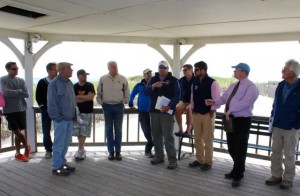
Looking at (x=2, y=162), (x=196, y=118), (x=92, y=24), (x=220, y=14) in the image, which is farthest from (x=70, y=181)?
(x=220, y=14)

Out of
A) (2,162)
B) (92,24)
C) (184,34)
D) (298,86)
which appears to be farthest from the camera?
(184,34)

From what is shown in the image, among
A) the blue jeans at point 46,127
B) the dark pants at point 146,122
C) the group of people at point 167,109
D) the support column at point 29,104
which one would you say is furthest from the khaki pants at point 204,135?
the support column at point 29,104

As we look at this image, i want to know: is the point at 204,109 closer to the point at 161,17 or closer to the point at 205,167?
the point at 205,167

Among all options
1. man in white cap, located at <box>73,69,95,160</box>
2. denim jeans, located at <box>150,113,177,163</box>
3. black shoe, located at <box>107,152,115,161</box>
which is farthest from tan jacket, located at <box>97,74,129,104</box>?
black shoe, located at <box>107,152,115,161</box>

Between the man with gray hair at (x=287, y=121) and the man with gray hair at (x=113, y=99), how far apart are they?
2.13 metres

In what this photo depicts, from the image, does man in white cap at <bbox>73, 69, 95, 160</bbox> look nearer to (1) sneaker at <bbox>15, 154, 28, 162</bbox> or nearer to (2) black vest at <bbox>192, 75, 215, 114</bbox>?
(1) sneaker at <bbox>15, 154, 28, 162</bbox>

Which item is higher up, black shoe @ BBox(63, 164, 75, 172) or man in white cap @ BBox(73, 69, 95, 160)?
man in white cap @ BBox(73, 69, 95, 160)

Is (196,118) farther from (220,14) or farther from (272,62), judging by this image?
(272,62)

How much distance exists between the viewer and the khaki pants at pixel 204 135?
367cm

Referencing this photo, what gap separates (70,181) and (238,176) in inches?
81.4

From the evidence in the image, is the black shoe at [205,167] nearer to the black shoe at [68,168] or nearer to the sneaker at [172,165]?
the sneaker at [172,165]

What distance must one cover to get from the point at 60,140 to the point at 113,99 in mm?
1000

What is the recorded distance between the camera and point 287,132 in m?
3.05

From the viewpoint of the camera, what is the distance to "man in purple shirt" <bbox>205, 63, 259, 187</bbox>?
3092 millimetres
